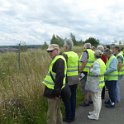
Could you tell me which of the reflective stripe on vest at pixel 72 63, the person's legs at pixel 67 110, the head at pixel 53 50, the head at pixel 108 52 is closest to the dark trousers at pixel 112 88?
the head at pixel 108 52

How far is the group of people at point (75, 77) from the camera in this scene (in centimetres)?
604

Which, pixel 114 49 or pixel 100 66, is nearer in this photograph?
pixel 100 66

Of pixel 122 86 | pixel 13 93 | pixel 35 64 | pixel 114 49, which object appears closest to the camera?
pixel 13 93

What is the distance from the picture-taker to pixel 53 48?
19.8ft

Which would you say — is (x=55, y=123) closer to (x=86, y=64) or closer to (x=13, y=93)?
(x=13, y=93)

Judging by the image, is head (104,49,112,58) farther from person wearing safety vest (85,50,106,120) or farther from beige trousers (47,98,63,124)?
beige trousers (47,98,63,124)

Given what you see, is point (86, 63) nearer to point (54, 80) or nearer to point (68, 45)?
point (68, 45)

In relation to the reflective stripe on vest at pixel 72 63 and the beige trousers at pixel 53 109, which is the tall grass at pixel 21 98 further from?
the reflective stripe on vest at pixel 72 63

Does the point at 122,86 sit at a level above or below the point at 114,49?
below

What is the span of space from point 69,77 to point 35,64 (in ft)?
15.7

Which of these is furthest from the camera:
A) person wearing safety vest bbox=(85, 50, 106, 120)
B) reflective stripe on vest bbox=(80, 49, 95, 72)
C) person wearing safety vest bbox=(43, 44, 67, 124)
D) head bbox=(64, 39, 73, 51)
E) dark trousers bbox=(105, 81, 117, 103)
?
dark trousers bbox=(105, 81, 117, 103)

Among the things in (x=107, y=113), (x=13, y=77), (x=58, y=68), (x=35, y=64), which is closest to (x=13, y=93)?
(x=13, y=77)

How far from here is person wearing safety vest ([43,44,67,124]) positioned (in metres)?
5.94

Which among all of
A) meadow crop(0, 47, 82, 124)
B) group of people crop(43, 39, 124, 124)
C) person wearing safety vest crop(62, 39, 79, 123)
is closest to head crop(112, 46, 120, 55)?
group of people crop(43, 39, 124, 124)
